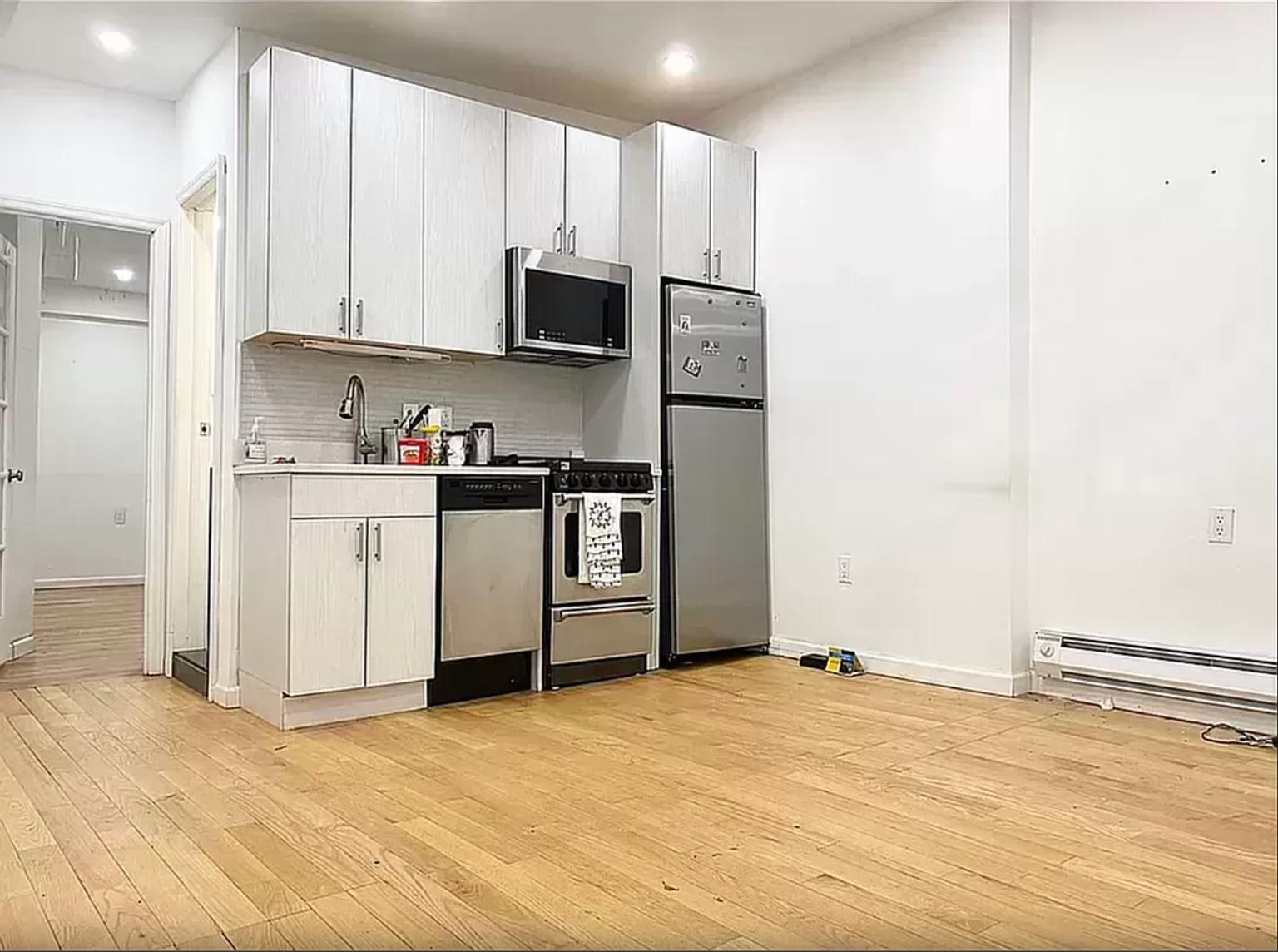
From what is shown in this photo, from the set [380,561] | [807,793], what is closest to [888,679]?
[807,793]

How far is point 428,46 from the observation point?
4191 mm

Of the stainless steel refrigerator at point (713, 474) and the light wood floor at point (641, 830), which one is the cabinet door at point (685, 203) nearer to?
the stainless steel refrigerator at point (713, 474)

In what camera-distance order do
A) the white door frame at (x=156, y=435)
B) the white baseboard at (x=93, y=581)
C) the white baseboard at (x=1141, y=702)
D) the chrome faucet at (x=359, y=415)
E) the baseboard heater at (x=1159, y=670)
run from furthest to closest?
the white baseboard at (x=93, y=581) → the white door frame at (x=156, y=435) → the chrome faucet at (x=359, y=415) → the white baseboard at (x=1141, y=702) → the baseboard heater at (x=1159, y=670)

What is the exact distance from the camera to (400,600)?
11.5 ft

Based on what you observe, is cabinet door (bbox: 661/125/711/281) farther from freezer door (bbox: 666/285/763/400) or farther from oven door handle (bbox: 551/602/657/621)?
oven door handle (bbox: 551/602/657/621)

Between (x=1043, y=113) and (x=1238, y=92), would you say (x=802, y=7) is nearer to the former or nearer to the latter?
(x=1043, y=113)

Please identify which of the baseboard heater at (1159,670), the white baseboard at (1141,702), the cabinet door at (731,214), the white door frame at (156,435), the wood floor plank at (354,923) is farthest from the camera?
the cabinet door at (731,214)

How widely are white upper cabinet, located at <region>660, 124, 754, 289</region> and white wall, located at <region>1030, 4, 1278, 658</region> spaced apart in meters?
2.08

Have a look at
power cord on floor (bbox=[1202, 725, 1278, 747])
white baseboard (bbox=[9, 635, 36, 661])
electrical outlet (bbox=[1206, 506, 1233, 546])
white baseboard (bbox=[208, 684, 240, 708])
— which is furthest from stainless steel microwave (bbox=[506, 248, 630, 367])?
electrical outlet (bbox=[1206, 506, 1233, 546])

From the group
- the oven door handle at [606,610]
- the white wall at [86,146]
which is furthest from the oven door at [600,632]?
the white wall at [86,146]

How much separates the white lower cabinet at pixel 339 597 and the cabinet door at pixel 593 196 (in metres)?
1.54

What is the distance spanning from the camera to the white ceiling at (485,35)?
3824 mm

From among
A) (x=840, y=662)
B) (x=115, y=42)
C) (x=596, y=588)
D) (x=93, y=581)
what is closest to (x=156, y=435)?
(x=115, y=42)

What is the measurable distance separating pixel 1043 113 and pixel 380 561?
9.13 ft
